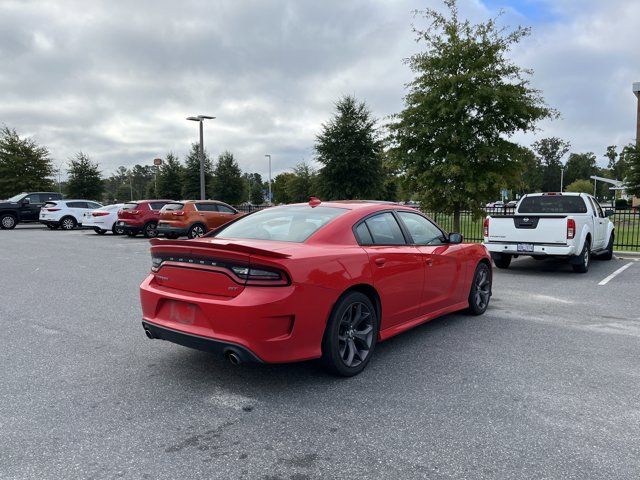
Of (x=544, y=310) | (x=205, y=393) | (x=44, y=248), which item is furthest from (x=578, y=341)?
(x=44, y=248)

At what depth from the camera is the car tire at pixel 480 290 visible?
246 inches

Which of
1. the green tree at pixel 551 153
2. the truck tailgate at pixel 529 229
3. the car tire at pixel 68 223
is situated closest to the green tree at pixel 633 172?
the truck tailgate at pixel 529 229

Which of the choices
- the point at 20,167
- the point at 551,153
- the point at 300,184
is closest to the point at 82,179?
the point at 20,167

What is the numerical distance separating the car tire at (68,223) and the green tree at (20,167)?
11.7m

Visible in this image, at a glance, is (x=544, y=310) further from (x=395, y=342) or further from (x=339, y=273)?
(x=339, y=273)

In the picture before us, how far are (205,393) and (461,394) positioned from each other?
6.48ft

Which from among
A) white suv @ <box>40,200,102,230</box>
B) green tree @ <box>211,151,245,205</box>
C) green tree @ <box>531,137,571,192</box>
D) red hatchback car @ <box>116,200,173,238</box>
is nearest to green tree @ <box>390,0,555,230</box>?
red hatchback car @ <box>116,200,173,238</box>

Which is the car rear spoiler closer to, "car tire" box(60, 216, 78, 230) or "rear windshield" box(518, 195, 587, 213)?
"rear windshield" box(518, 195, 587, 213)

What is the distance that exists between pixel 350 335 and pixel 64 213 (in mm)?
24998

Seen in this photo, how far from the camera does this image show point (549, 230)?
960cm

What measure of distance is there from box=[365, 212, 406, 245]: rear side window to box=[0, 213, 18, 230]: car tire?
26.7 metres

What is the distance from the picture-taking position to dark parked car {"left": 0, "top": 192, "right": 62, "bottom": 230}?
84.1 ft

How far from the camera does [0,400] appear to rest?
369 cm

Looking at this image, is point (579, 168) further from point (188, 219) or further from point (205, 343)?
point (205, 343)
